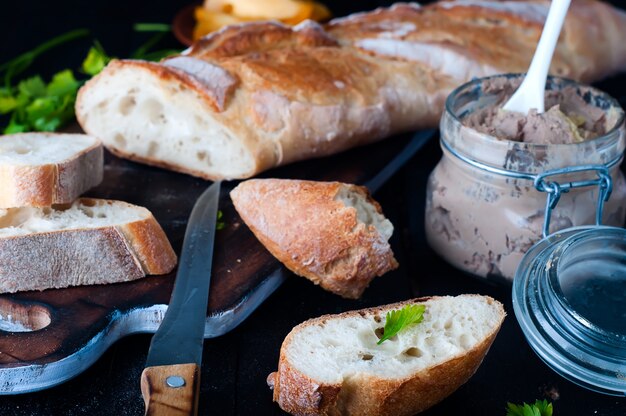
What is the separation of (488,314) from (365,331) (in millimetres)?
326

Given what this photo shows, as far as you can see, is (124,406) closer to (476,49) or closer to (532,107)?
(532,107)

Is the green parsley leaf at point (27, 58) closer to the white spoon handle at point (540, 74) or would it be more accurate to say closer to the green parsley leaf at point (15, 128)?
the green parsley leaf at point (15, 128)

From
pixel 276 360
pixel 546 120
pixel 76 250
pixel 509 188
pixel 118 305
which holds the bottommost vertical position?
pixel 276 360

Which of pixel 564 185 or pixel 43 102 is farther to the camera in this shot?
pixel 43 102

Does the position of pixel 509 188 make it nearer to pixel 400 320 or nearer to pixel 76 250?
pixel 400 320

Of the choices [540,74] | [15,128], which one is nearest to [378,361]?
[540,74]

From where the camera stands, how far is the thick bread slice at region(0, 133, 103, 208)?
2244 mm

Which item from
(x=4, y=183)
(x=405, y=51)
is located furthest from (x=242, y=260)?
(x=405, y=51)

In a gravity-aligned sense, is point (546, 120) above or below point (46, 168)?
above

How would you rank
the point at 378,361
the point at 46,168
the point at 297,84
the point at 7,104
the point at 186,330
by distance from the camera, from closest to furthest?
the point at 378,361 < the point at 186,330 < the point at 46,168 < the point at 297,84 < the point at 7,104

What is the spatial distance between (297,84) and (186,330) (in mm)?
1119

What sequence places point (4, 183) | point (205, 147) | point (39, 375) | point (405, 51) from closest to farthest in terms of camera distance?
point (39, 375) < point (4, 183) < point (205, 147) < point (405, 51)

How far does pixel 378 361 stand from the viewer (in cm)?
187

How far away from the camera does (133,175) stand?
9.29ft
